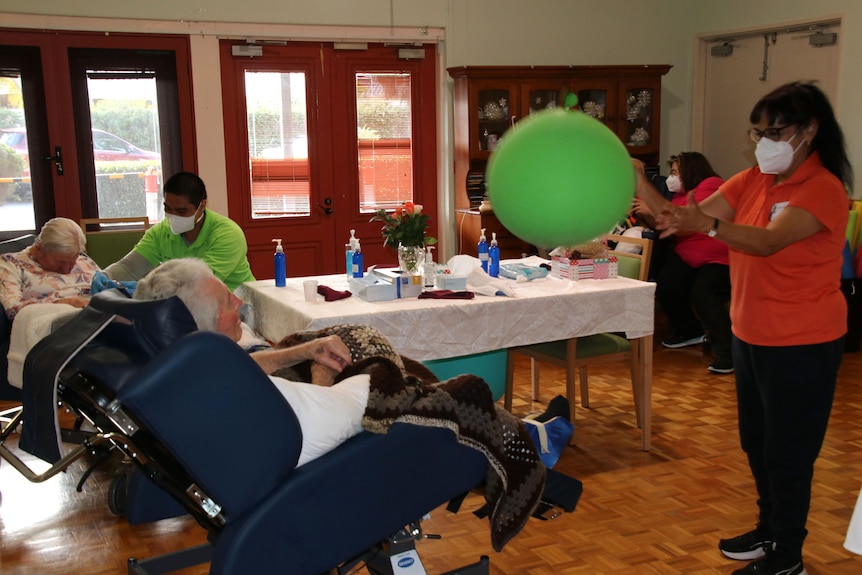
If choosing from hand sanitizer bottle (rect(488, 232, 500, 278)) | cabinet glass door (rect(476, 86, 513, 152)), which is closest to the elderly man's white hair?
hand sanitizer bottle (rect(488, 232, 500, 278))

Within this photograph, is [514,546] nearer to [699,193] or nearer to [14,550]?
[14,550]

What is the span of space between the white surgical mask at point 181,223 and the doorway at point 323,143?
230cm

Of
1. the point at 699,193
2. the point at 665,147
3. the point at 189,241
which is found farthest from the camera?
the point at 665,147

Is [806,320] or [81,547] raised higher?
[806,320]

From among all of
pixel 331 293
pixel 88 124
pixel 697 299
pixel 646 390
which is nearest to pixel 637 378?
pixel 646 390

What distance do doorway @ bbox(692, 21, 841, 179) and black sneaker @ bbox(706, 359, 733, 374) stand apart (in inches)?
84.7

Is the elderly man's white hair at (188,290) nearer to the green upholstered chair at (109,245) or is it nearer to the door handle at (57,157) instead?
the green upholstered chair at (109,245)

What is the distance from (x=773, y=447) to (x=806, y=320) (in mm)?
382

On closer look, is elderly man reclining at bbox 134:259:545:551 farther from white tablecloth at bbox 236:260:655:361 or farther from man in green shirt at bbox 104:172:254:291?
man in green shirt at bbox 104:172:254:291

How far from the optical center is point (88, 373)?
6.07ft

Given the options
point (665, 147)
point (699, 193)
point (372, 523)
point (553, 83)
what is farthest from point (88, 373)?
Answer: point (665, 147)

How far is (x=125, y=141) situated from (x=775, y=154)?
188 inches

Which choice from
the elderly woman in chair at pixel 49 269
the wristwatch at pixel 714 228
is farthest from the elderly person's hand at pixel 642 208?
the elderly woman in chair at pixel 49 269

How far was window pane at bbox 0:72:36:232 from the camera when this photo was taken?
5.56m
